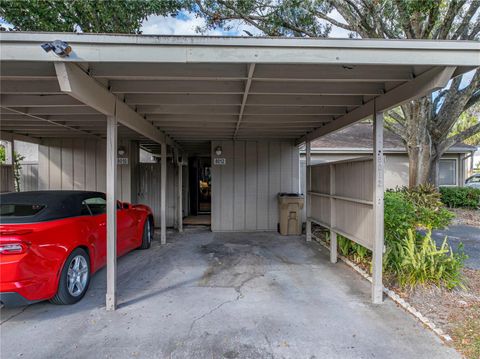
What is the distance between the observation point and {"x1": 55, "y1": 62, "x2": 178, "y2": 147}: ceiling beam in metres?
2.44

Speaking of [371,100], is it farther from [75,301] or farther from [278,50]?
[75,301]

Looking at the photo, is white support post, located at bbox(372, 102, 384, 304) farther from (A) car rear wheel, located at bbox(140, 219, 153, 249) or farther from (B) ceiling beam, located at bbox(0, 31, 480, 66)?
(A) car rear wheel, located at bbox(140, 219, 153, 249)

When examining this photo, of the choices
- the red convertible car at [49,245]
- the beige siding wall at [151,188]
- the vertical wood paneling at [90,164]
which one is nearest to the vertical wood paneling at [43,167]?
the vertical wood paneling at [90,164]

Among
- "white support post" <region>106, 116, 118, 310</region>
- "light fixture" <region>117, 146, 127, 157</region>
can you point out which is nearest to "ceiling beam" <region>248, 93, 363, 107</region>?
"white support post" <region>106, 116, 118, 310</region>

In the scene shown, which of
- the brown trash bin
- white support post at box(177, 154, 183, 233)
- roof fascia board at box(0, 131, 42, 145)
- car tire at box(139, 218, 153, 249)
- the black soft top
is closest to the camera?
the black soft top

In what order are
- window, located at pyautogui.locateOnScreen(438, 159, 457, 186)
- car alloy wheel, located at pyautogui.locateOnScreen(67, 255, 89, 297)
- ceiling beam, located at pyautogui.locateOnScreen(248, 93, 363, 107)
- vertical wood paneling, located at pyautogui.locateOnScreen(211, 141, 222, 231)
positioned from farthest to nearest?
window, located at pyautogui.locateOnScreen(438, 159, 457, 186)
vertical wood paneling, located at pyautogui.locateOnScreen(211, 141, 222, 231)
ceiling beam, located at pyautogui.locateOnScreen(248, 93, 363, 107)
car alloy wheel, located at pyautogui.locateOnScreen(67, 255, 89, 297)

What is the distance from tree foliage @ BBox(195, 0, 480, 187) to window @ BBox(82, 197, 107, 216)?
280 inches

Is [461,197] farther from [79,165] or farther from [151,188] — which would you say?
[79,165]

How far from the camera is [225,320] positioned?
9.48ft

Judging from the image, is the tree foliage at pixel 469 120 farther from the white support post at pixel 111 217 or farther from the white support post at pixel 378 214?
the white support post at pixel 111 217

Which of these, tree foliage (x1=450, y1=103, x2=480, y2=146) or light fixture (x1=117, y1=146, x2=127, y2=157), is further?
tree foliage (x1=450, y1=103, x2=480, y2=146)

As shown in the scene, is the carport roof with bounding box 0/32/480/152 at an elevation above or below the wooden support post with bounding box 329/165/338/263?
above

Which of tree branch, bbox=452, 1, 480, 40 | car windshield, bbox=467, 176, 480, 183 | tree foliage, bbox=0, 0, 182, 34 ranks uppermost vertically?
tree foliage, bbox=0, 0, 182, 34

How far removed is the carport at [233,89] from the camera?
2.41 metres
